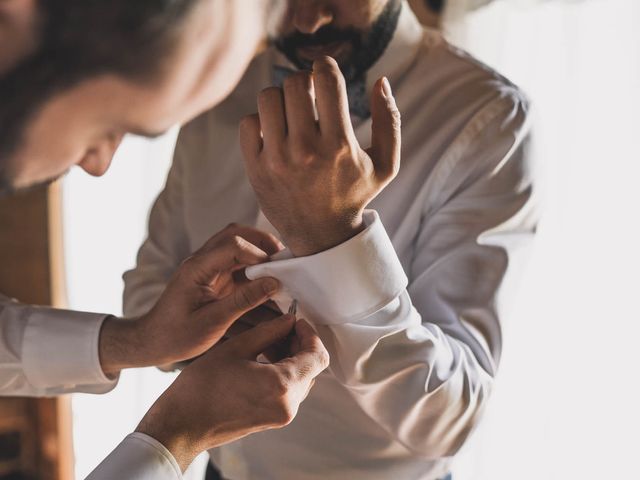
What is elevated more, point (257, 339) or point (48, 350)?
point (257, 339)

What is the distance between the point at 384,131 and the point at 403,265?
15.4 inches

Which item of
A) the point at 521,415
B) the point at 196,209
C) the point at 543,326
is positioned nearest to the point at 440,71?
the point at 196,209

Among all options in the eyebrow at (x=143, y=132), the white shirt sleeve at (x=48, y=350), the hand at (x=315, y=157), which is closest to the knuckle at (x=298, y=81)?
the hand at (x=315, y=157)

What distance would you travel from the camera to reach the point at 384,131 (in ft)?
2.23

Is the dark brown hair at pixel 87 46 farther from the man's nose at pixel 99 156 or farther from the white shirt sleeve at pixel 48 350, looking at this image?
the white shirt sleeve at pixel 48 350

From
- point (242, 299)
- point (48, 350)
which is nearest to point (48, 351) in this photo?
point (48, 350)

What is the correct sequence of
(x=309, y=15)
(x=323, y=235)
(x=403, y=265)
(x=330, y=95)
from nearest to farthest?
(x=330, y=95), (x=323, y=235), (x=309, y=15), (x=403, y=265)

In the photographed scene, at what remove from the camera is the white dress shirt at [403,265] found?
782 mm

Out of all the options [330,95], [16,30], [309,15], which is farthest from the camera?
[309,15]

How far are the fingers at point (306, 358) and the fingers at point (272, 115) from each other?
190mm

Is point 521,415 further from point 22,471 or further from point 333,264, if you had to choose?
point 22,471

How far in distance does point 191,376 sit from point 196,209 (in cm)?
53

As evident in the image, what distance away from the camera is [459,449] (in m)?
0.95

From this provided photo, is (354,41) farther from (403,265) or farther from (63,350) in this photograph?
(63,350)
